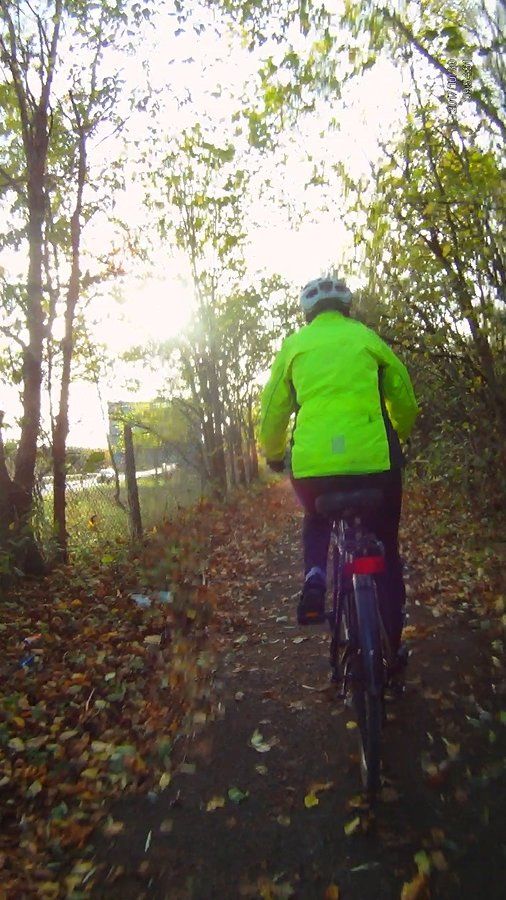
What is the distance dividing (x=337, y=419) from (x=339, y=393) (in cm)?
13

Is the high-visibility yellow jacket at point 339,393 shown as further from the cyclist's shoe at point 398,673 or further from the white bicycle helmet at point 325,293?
the cyclist's shoe at point 398,673

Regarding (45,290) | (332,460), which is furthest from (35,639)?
(45,290)

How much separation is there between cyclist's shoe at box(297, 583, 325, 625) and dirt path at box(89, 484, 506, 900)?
710 mm

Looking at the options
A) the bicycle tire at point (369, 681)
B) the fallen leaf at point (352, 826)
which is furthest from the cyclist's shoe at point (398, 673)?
the fallen leaf at point (352, 826)

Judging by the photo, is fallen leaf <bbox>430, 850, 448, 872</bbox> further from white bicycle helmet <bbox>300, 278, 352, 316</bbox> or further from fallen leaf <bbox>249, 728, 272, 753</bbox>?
white bicycle helmet <bbox>300, 278, 352, 316</bbox>

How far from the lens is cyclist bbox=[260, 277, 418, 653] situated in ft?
10.5

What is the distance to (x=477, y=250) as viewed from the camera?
6621mm

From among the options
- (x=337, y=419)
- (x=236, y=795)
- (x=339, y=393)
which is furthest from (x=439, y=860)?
(x=339, y=393)

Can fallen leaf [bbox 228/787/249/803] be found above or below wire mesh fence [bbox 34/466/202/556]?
below

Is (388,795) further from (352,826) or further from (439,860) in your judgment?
(439,860)

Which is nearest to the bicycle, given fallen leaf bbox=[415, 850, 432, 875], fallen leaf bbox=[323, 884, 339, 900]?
fallen leaf bbox=[415, 850, 432, 875]

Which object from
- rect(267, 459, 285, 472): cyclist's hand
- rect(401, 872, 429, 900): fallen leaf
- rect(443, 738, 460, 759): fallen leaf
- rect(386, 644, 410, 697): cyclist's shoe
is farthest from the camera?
rect(267, 459, 285, 472): cyclist's hand

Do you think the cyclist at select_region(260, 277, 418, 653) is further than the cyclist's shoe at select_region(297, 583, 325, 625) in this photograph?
No

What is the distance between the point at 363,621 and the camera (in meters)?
3.07
